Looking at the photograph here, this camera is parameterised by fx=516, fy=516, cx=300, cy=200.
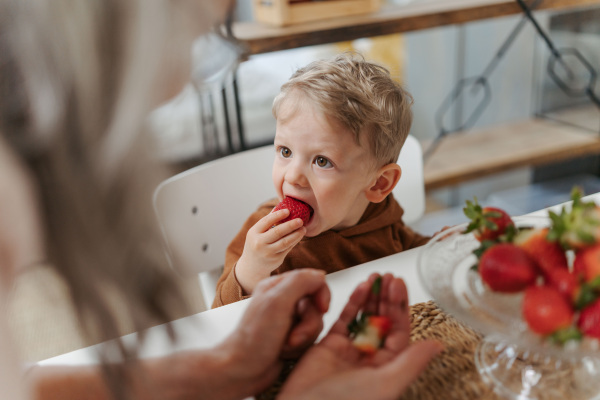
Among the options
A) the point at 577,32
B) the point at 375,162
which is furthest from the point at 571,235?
the point at 577,32

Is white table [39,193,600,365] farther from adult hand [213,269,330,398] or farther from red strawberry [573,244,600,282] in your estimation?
red strawberry [573,244,600,282]

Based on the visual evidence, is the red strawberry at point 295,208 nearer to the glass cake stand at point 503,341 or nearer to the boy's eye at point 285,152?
the boy's eye at point 285,152

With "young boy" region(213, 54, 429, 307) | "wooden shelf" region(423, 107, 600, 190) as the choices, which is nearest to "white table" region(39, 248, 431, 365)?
"young boy" region(213, 54, 429, 307)

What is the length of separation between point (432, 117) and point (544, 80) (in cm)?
82

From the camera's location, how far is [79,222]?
415 mm

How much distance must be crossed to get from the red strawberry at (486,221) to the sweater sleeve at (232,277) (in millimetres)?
421

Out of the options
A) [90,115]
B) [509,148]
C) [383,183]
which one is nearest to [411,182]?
[383,183]

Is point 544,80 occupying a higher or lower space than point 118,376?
lower

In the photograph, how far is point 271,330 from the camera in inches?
24.7

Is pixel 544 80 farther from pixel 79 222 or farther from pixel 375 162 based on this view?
pixel 79 222

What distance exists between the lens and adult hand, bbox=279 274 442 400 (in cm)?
56

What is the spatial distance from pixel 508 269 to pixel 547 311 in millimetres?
69

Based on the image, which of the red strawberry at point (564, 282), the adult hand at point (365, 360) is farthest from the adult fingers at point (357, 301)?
the red strawberry at point (564, 282)

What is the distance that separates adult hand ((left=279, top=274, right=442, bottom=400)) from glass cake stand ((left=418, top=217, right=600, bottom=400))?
0.06 m
